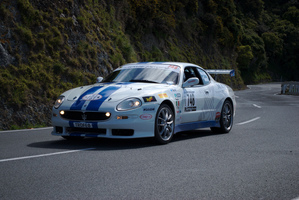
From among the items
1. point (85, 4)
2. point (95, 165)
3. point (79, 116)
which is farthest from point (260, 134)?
point (85, 4)

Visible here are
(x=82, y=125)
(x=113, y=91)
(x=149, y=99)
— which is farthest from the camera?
(x=113, y=91)

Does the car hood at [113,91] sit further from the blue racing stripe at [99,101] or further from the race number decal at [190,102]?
the race number decal at [190,102]

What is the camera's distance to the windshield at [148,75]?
8852 millimetres

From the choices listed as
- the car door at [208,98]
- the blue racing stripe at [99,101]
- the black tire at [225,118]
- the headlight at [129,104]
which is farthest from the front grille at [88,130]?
the black tire at [225,118]

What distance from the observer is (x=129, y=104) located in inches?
300

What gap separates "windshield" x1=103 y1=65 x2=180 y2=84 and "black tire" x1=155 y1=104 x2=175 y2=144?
807 millimetres

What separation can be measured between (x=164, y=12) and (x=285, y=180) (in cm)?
3167

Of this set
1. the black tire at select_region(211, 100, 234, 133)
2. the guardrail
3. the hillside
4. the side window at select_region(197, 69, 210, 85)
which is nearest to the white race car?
the side window at select_region(197, 69, 210, 85)

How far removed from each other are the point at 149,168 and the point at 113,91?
238 centimetres

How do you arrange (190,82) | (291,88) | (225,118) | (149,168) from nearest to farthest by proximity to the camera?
(149,168) < (190,82) < (225,118) < (291,88)

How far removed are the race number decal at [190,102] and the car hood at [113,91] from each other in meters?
0.59

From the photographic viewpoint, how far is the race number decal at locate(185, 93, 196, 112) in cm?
889

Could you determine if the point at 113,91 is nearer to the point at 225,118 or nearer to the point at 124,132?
the point at 124,132

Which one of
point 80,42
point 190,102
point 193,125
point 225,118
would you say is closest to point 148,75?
point 190,102
